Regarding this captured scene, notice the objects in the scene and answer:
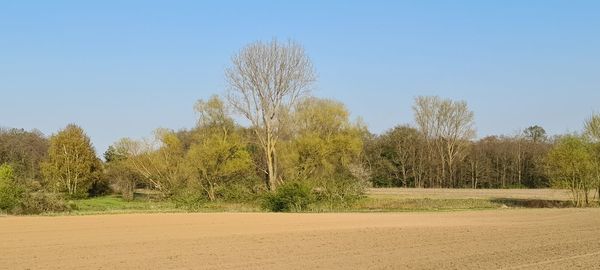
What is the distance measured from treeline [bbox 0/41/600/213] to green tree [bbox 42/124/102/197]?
0.37 feet

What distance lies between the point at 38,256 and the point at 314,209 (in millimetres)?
33908

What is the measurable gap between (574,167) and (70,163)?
51.0m

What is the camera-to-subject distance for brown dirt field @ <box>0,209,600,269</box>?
52.3 feet

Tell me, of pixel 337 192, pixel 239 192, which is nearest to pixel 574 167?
pixel 337 192

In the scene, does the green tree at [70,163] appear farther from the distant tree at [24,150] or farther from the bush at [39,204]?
the bush at [39,204]

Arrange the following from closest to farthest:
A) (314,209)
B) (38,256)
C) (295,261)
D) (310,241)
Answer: (295,261) → (38,256) → (310,241) → (314,209)

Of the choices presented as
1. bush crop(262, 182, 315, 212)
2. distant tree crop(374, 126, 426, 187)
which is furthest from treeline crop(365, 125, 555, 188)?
bush crop(262, 182, 315, 212)

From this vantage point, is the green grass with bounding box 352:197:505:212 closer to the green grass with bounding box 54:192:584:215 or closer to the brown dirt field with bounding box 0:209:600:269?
the green grass with bounding box 54:192:584:215

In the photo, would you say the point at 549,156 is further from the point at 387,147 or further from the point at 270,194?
the point at 387,147

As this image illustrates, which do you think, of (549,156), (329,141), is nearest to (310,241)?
(549,156)

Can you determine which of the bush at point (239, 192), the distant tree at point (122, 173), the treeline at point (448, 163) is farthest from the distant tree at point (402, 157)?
the distant tree at point (122, 173)

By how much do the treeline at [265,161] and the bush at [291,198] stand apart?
0.09m

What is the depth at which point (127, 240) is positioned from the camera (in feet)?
76.4

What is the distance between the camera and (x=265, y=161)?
64938 millimetres
